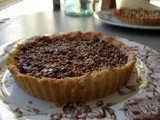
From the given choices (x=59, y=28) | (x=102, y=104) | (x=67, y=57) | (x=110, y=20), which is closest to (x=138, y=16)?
(x=110, y=20)

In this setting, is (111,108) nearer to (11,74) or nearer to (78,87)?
(78,87)

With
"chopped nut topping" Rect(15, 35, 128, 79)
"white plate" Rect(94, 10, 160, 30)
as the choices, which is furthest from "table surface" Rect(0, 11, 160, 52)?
"chopped nut topping" Rect(15, 35, 128, 79)

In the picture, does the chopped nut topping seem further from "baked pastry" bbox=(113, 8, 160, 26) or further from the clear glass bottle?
the clear glass bottle

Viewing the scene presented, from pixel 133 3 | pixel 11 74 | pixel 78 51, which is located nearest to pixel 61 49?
pixel 78 51

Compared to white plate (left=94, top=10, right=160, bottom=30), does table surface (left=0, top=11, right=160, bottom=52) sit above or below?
below

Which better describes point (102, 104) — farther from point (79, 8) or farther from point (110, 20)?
point (79, 8)

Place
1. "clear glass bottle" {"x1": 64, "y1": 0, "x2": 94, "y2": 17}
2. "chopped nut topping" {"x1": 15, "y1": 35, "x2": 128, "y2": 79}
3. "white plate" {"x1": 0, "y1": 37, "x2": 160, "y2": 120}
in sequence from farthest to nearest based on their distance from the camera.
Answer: "clear glass bottle" {"x1": 64, "y1": 0, "x2": 94, "y2": 17} < "chopped nut topping" {"x1": 15, "y1": 35, "x2": 128, "y2": 79} < "white plate" {"x1": 0, "y1": 37, "x2": 160, "y2": 120}
